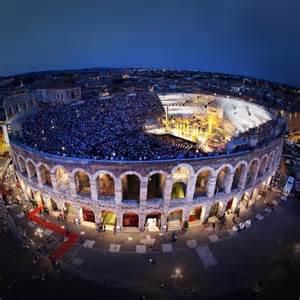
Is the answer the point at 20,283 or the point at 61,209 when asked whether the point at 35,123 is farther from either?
the point at 20,283

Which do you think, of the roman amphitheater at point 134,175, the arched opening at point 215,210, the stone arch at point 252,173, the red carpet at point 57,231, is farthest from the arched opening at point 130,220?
the stone arch at point 252,173

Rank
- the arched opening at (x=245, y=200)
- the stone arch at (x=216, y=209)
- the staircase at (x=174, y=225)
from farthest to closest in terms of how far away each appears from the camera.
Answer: the arched opening at (x=245, y=200)
the stone arch at (x=216, y=209)
the staircase at (x=174, y=225)

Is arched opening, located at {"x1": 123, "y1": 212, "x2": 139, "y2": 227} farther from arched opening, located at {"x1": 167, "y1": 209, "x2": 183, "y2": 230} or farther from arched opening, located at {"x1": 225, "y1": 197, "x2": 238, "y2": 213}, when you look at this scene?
arched opening, located at {"x1": 225, "y1": 197, "x2": 238, "y2": 213}

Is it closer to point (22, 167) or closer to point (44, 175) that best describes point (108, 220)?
point (44, 175)

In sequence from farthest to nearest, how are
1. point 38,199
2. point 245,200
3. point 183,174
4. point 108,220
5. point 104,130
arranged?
point 104,130 < point 245,200 < point 38,199 < point 183,174 < point 108,220

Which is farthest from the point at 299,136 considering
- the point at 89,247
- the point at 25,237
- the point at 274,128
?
the point at 25,237

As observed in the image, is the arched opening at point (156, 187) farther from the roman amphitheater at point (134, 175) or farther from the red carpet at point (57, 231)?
the red carpet at point (57, 231)

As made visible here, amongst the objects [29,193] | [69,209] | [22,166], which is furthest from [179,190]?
[22,166]
